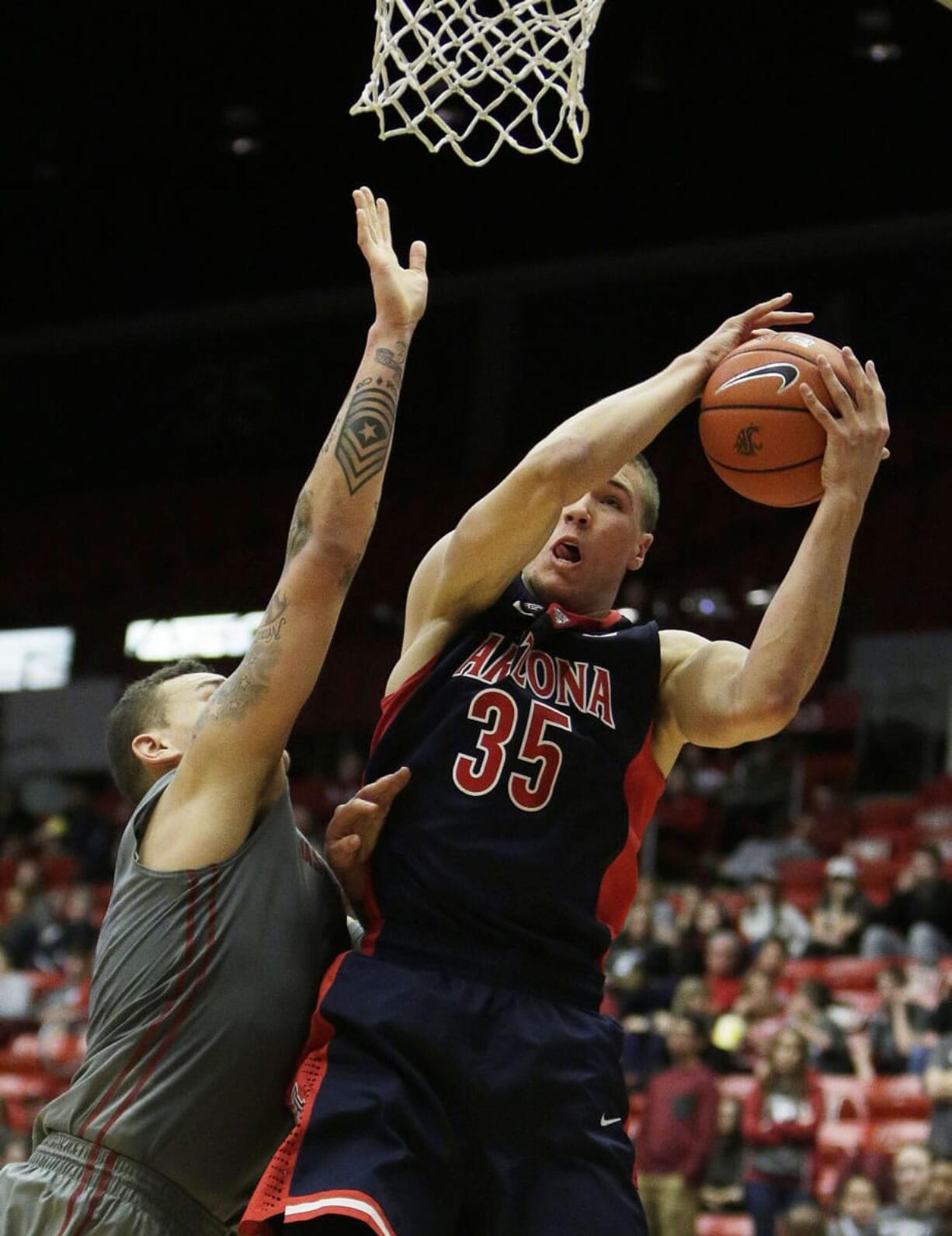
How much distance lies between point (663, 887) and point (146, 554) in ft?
24.8

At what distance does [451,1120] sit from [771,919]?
8315 millimetres

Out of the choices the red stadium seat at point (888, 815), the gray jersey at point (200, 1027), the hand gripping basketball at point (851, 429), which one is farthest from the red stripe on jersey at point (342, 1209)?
the red stadium seat at point (888, 815)

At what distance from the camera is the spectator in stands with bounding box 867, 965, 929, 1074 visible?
9.32 meters

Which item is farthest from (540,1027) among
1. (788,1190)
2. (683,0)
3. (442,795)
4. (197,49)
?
(197,49)

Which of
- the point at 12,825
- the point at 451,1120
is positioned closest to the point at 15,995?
the point at 12,825

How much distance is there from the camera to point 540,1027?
3.27 metres

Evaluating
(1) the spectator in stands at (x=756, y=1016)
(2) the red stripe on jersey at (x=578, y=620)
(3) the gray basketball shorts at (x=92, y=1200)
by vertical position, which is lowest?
(1) the spectator in stands at (x=756, y=1016)

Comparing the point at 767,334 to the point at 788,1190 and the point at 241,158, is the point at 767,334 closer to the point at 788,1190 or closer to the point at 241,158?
the point at 788,1190

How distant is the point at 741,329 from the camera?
373 cm

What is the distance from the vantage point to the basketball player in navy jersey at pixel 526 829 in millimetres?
3172

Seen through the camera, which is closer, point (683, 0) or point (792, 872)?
point (792, 872)

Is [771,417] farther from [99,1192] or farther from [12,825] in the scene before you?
[12,825]

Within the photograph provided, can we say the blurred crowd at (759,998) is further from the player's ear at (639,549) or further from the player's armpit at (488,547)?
the player's armpit at (488,547)

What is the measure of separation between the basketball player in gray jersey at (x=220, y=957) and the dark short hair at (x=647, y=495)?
1.88 feet
